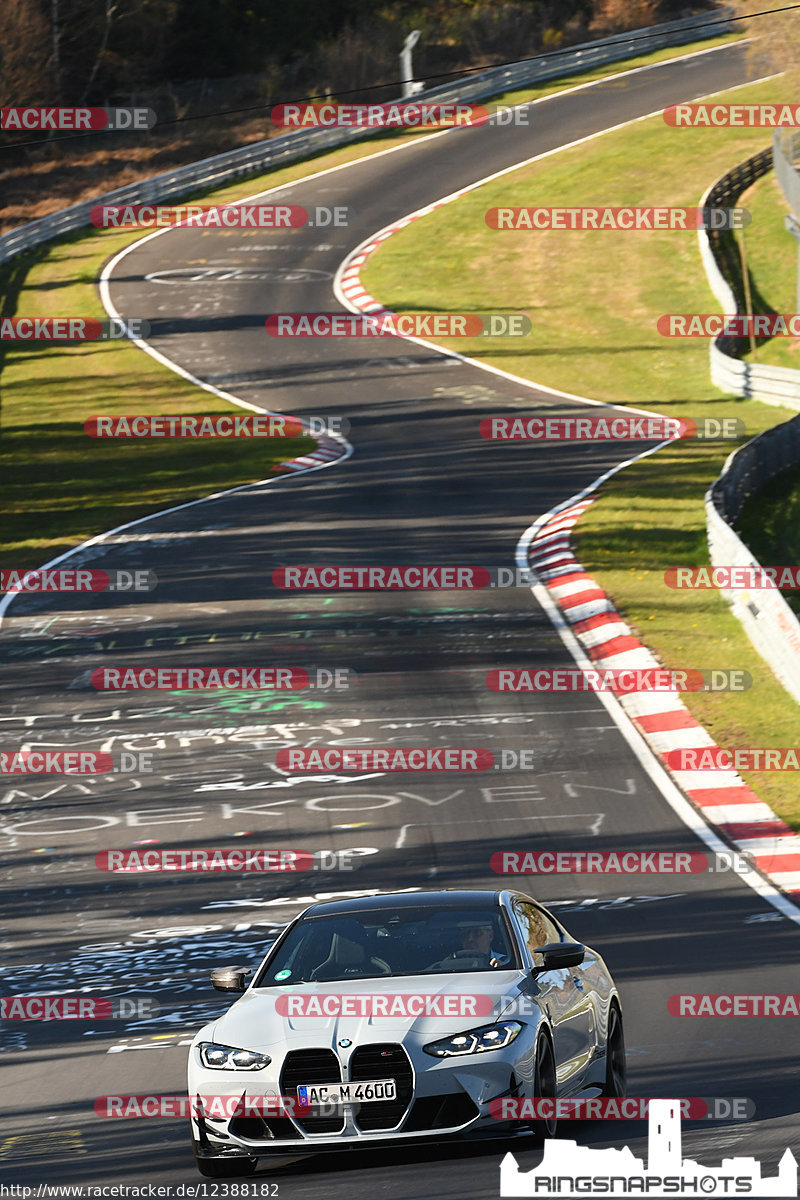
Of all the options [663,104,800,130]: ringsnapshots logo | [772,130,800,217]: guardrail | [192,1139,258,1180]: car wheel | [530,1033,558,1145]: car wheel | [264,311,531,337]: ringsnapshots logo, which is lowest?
[264,311,531,337]: ringsnapshots logo

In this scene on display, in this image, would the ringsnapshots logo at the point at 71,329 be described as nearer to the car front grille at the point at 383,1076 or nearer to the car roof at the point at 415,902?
the car roof at the point at 415,902

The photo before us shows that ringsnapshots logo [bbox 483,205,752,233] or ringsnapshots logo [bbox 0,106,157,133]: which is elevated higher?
ringsnapshots logo [bbox 0,106,157,133]

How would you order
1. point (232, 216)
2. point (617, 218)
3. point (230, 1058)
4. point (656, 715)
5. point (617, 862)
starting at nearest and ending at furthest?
point (230, 1058) → point (617, 862) → point (656, 715) → point (617, 218) → point (232, 216)

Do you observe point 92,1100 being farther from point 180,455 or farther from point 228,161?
point 228,161

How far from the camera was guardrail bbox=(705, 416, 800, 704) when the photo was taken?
18.3 metres

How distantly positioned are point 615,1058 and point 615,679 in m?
10.4

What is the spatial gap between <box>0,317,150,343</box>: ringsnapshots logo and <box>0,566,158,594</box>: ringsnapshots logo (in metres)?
20.9

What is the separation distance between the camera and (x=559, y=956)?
8.27 m

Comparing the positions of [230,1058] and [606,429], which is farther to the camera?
[606,429]

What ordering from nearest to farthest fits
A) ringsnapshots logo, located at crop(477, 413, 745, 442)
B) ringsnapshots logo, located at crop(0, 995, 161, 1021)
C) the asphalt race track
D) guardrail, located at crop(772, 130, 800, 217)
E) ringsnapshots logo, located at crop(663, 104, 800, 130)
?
the asphalt race track
ringsnapshots logo, located at crop(0, 995, 161, 1021)
ringsnapshots logo, located at crop(477, 413, 745, 442)
guardrail, located at crop(772, 130, 800, 217)
ringsnapshots logo, located at crop(663, 104, 800, 130)

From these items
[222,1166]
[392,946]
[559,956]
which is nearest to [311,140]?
[392,946]

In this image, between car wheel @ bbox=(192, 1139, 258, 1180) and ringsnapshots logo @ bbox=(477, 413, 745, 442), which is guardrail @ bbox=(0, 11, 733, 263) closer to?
ringsnapshots logo @ bbox=(477, 413, 745, 442)

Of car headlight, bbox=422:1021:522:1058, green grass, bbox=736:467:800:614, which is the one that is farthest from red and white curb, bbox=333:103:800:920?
car headlight, bbox=422:1021:522:1058

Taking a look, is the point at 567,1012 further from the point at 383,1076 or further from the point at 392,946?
the point at 383,1076
